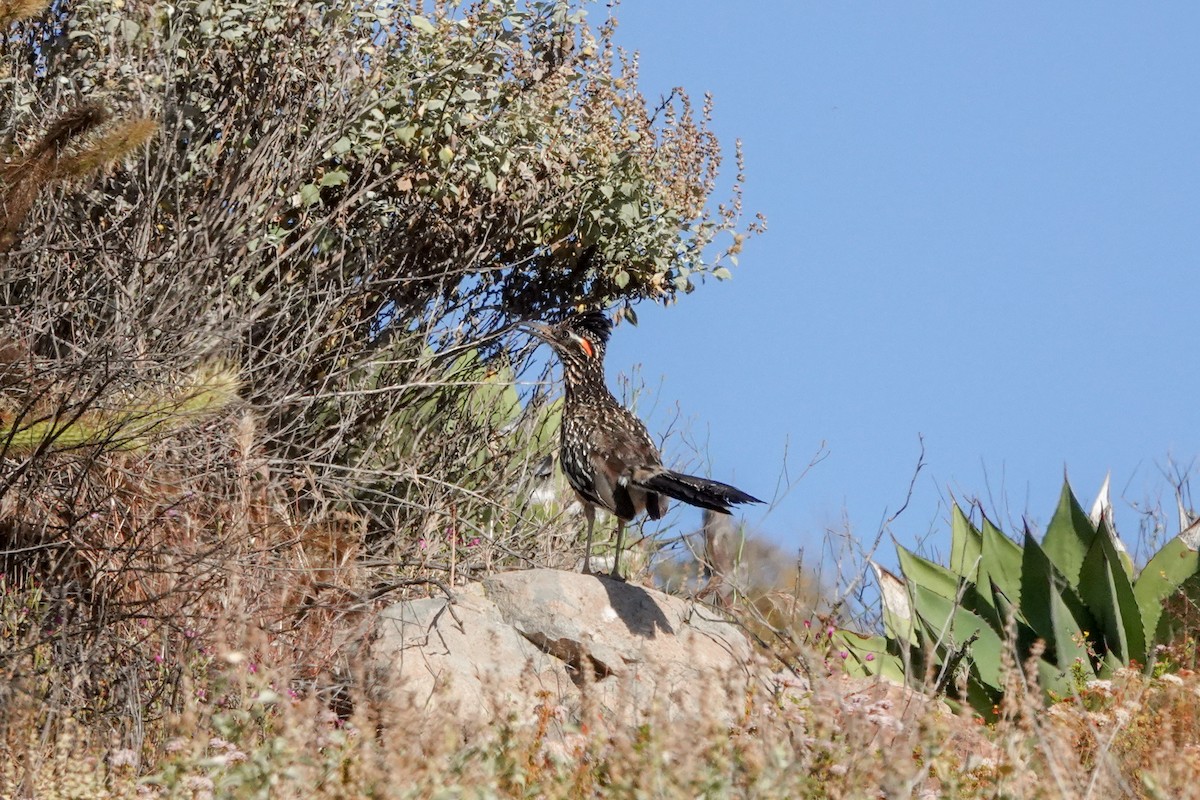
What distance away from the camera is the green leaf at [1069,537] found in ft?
25.3

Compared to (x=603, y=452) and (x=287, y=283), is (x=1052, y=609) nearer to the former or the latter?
(x=603, y=452)

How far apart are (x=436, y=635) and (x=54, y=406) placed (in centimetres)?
222

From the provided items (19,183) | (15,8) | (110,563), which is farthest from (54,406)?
(15,8)

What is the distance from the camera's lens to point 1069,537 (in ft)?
25.4

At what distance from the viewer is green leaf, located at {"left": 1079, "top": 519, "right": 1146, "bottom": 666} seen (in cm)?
736

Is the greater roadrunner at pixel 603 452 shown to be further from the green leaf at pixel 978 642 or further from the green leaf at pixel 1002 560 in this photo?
the green leaf at pixel 1002 560

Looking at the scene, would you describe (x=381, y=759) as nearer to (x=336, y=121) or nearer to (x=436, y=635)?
(x=436, y=635)

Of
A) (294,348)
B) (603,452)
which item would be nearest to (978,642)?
(603,452)

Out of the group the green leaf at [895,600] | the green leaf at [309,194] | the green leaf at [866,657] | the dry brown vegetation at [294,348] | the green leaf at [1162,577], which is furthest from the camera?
the green leaf at [309,194]

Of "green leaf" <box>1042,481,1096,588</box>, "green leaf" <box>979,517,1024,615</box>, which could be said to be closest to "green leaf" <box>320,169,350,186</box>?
"green leaf" <box>979,517,1024,615</box>

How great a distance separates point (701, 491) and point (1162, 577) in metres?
2.74

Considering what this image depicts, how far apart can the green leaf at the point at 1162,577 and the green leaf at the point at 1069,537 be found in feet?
1.05

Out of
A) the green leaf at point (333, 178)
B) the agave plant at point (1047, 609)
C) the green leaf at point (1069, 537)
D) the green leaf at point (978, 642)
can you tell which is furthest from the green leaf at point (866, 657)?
the green leaf at point (333, 178)

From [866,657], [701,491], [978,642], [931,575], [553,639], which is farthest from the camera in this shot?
[931,575]
